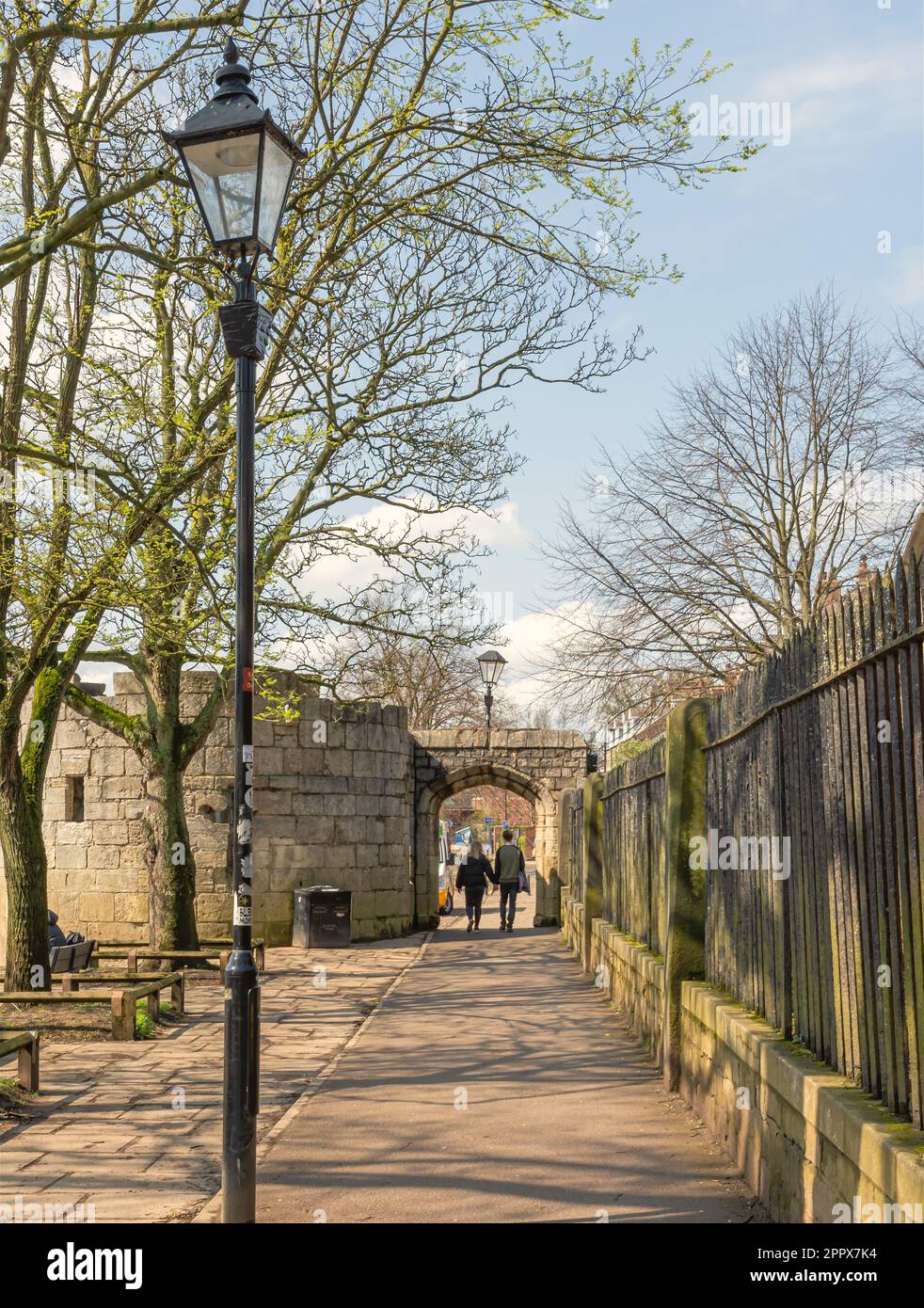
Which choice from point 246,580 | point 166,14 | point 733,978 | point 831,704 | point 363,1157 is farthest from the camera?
point 166,14

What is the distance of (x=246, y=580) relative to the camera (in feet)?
17.3

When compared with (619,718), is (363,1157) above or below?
below

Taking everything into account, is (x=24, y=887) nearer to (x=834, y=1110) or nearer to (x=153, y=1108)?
(x=153, y=1108)

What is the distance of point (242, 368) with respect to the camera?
5.56 metres

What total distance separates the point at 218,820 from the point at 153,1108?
418 inches

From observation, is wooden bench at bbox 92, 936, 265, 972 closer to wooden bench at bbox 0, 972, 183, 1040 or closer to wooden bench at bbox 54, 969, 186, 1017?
wooden bench at bbox 54, 969, 186, 1017

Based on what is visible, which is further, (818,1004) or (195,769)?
(195,769)

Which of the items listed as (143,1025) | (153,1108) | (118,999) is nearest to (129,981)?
(143,1025)

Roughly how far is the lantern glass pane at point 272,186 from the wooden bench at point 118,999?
5.93 meters

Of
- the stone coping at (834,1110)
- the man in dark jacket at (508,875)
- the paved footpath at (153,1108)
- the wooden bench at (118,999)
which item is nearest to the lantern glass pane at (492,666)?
the man in dark jacket at (508,875)

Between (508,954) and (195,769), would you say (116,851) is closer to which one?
(195,769)

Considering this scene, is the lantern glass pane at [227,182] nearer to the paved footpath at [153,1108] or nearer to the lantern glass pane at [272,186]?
the lantern glass pane at [272,186]

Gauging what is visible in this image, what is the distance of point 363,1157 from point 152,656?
9.44 metres

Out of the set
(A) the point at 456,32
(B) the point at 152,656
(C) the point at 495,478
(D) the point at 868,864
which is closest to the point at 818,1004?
(D) the point at 868,864
